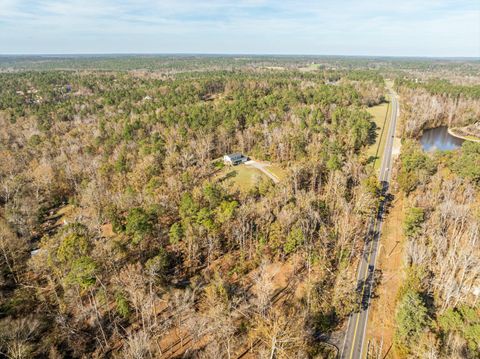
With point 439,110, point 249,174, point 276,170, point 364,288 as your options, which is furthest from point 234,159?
point 439,110

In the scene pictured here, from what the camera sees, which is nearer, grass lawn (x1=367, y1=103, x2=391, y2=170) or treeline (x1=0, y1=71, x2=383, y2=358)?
treeline (x1=0, y1=71, x2=383, y2=358)

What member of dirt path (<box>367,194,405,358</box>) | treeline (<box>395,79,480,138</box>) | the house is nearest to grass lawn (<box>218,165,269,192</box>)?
the house

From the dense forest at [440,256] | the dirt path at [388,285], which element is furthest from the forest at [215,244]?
the dirt path at [388,285]

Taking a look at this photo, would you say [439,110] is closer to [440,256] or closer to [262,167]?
[262,167]

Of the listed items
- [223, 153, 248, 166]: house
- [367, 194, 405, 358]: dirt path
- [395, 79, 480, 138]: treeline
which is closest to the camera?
[367, 194, 405, 358]: dirt path

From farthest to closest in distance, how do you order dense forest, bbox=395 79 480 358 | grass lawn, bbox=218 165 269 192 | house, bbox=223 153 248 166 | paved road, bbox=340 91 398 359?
house, bbox=223 153 248 166
grass lawn, bbox=218 165 269 192
paved road, bbox=340 91 398 359
dense forest, bbox=395 79 480 358

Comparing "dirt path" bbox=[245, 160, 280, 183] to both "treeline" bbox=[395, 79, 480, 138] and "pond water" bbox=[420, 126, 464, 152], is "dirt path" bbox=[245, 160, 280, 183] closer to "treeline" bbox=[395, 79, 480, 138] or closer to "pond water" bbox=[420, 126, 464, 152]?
"treeline" bbox=[395, 79, 480, 138]
